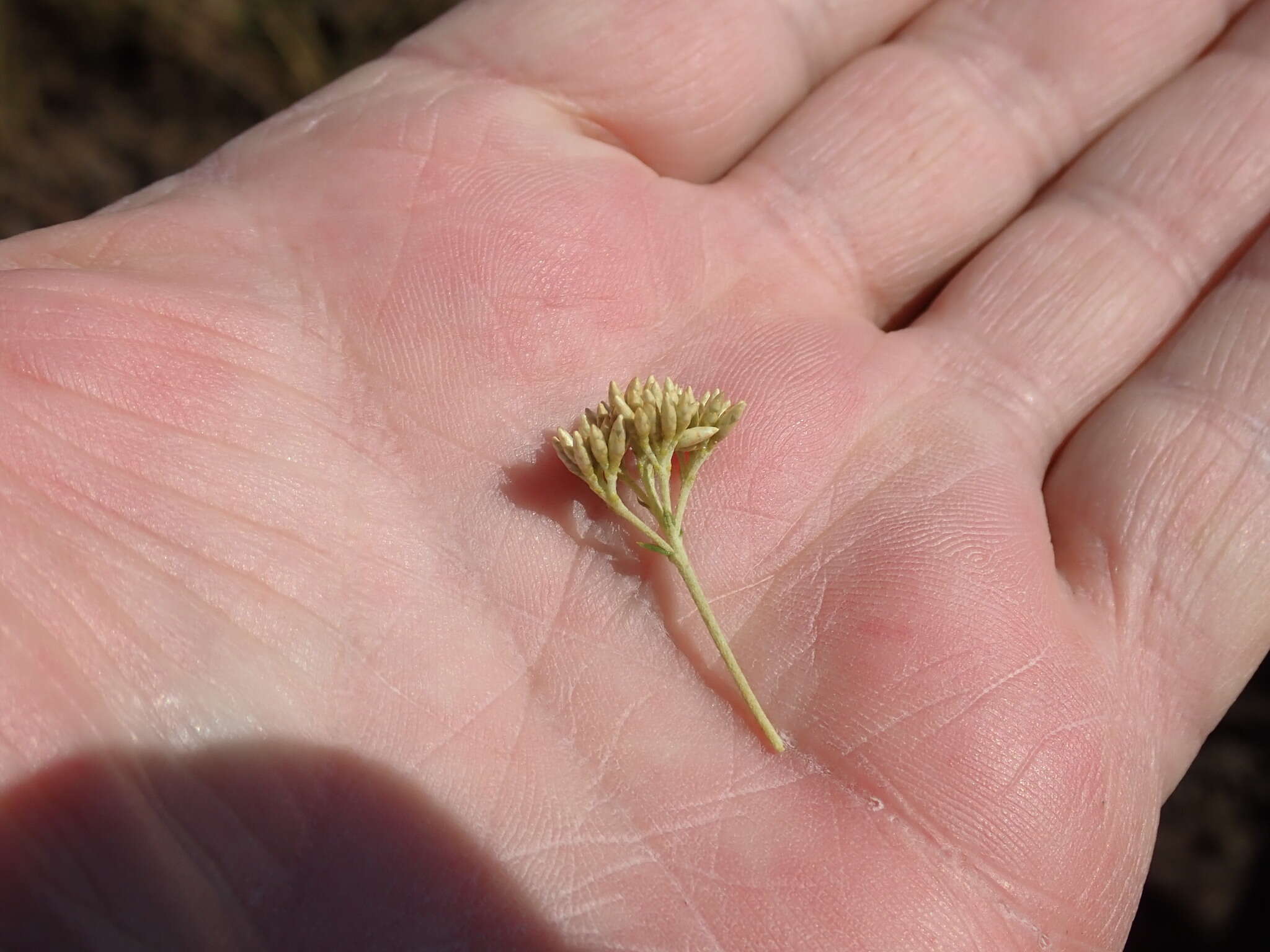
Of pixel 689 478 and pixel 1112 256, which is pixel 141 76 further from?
pixel 1112 256

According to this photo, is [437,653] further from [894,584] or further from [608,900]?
[894,584]

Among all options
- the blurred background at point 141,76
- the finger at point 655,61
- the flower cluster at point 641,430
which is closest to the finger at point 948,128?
the finger at point 655,61

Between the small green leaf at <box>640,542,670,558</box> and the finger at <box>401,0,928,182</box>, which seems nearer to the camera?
the small green leaf at <box>640,542,670,558</box>

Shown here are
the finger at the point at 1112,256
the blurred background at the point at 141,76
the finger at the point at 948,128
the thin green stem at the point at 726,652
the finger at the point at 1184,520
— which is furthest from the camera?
the blurred background at the point at 141,76

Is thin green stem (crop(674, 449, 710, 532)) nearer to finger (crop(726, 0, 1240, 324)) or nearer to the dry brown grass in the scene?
finger (crop(726, 0, 1240, 324))

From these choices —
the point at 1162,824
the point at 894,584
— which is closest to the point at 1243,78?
the point at 894,584

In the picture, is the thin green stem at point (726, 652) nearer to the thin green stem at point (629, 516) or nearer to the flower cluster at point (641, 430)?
the thin green stem at point (629, 516)

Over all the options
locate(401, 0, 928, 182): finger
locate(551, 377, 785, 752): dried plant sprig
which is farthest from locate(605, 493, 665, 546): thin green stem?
locate(401, 0, 928, 182): finger

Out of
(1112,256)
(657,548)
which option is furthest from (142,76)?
(1112,256)
